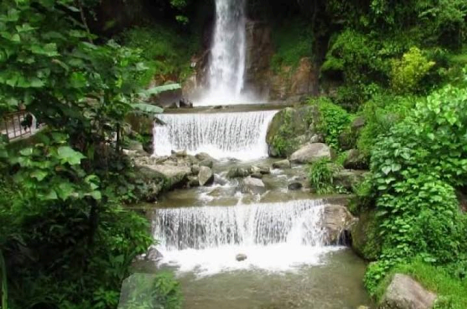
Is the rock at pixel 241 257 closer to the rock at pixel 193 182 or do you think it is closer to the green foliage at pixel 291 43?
the rock at pixel 193 182

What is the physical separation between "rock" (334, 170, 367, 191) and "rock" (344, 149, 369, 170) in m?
0.46

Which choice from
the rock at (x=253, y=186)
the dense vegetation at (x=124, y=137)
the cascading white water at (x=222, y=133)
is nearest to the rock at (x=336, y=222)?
the dense vegetation at (x=124, y=137)

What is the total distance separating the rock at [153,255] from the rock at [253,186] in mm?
2239

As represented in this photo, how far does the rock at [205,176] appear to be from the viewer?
405 inches

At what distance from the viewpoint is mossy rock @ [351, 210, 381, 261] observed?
721cm

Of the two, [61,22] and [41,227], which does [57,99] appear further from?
[41,227]

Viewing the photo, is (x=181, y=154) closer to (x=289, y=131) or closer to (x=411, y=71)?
(x=289, y=131)

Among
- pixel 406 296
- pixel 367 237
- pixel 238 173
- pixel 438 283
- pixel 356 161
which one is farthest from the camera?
pixel 238 173

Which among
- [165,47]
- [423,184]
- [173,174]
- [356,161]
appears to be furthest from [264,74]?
[423,184]

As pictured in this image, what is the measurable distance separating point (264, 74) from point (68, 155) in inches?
629

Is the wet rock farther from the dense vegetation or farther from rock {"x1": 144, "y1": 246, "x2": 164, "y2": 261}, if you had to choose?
rock {"x1": 144, "y1": 246, "x2": 164, "y2": 261}

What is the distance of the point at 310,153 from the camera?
1140cm

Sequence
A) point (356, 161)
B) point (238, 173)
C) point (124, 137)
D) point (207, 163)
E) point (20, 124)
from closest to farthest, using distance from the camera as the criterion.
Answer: point (20, 124) < point (124, 137) < point (356, 161) < point (238, 173) < point (207, 163)

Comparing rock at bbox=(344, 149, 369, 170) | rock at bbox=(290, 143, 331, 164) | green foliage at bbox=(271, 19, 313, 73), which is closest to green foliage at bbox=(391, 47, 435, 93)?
rock at bbox=(290, 143, 331, 164)
